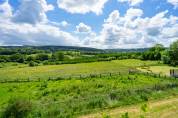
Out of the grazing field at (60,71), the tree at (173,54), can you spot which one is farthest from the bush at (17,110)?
the tree at (173,54)

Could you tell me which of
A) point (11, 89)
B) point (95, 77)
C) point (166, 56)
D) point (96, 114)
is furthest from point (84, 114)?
point (166, 56)

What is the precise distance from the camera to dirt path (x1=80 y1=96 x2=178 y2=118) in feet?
69.1

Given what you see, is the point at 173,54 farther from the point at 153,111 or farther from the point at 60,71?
the point at 153,111

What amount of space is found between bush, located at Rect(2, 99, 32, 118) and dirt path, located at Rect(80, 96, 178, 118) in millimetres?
4060

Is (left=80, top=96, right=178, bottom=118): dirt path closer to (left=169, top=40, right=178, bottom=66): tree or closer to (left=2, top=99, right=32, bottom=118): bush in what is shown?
(left=2, top=99, right=32, bottom=118): bush

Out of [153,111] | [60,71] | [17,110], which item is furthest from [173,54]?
[17,110]

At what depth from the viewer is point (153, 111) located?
22172 millimetres

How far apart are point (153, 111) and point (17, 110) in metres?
9.35

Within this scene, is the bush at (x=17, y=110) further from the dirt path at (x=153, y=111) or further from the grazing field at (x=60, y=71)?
the grazing field at (x=60, y=71)

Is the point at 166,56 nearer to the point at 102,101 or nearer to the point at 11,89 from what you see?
the point at 11,89

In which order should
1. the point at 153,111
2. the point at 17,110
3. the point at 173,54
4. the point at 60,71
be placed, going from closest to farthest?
the point at 17,110 < the point at 153,111 < the point at 60,71 < the point at 173,54

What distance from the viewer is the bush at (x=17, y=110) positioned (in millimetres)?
19953

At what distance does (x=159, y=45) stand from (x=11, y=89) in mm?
99262

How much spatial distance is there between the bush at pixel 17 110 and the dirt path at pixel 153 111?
160 inches
